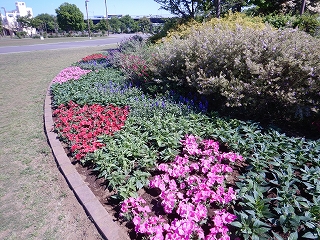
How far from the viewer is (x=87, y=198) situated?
2488mm

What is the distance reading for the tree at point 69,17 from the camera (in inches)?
2363

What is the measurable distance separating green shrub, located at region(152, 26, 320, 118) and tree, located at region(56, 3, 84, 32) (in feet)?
222

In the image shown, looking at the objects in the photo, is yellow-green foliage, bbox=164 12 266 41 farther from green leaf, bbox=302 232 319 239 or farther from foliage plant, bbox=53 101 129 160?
green leaf, bbox=302 232 319 239

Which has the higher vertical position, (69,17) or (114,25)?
(69,17)

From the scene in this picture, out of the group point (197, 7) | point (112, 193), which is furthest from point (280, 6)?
point (112, 193)

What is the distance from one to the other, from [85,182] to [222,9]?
12597 mm

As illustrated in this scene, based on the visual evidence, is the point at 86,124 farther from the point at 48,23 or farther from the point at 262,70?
the point at 48,23

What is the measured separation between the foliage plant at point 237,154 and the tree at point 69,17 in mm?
67164

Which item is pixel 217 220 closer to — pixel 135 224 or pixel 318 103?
pixel 135 224

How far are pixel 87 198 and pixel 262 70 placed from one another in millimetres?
2887

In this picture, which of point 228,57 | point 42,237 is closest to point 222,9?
point 228,57

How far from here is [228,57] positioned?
12.6 feet

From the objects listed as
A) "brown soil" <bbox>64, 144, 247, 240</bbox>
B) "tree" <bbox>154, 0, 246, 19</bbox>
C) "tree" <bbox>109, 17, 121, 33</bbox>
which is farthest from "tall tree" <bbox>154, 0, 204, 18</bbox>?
"tree" <bbox>109, 17, 121, 33</bbox>

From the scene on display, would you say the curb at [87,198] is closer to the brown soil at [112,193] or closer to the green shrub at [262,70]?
the brown soil at [112,193]
